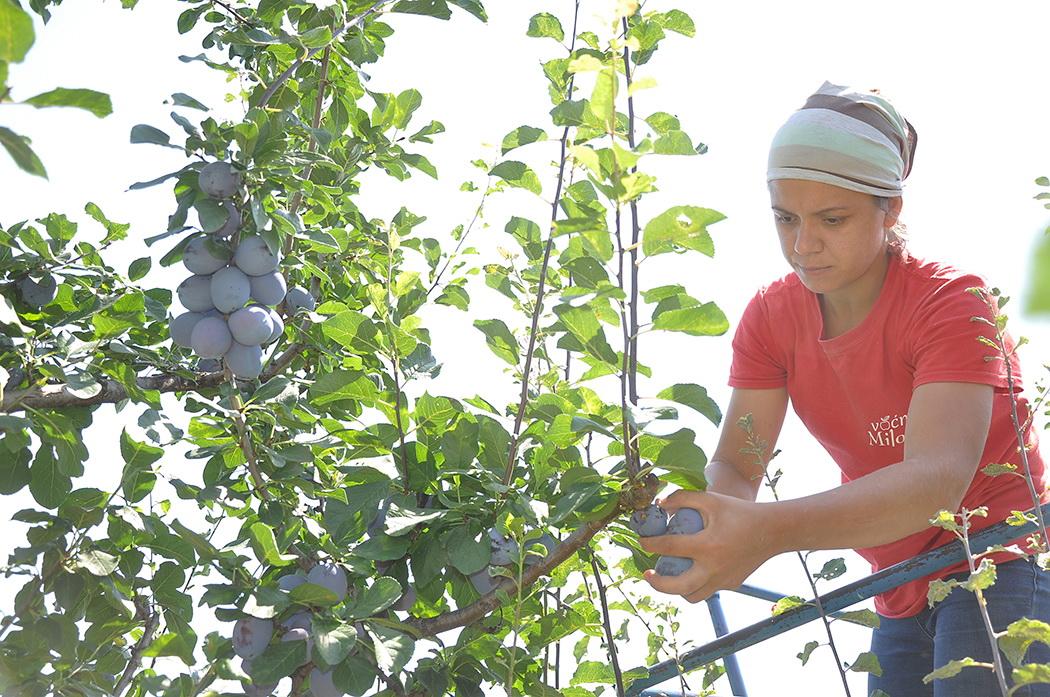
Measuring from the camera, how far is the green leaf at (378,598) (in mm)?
1458

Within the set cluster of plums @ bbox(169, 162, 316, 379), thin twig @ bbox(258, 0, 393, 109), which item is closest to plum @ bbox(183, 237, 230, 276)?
cluster of plums @ bbox(169, 162, 316, 379)

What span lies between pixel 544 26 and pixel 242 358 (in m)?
0.70

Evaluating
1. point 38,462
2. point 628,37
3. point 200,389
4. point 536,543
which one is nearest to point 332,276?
point 200,389

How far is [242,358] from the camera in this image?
1.70 meters

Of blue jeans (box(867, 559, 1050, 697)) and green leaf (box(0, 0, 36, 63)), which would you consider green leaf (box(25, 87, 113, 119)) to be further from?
blue jeans (box(867, 559, 1050, 697))

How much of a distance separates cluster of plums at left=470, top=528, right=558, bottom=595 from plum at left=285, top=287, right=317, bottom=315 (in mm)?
630

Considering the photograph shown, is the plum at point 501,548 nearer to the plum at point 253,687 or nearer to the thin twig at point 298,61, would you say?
the plum at point 253,687

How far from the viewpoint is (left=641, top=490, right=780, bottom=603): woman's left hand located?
4.87ft

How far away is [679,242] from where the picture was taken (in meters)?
Answer: 1.35

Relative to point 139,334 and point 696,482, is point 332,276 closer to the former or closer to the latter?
point 139,334

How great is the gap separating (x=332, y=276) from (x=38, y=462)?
670mm

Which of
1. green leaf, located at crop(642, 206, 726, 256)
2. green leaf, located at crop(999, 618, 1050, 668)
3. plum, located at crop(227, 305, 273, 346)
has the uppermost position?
plum, located at crop(227, 305, 273, 346)

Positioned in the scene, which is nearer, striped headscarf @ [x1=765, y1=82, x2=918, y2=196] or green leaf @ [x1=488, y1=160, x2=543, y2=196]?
green leaf @ [x1=488, y1=160, x2=543, y2=196]

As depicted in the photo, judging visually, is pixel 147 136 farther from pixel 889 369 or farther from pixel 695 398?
pixel 889 369
